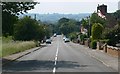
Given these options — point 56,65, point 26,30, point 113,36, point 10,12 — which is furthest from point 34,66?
point 26,30

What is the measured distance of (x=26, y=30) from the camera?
82812 mm

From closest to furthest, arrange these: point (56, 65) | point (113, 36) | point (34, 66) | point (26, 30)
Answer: point (34, 66) < point (56, 65) < point (113, 36) < point (26, 30)

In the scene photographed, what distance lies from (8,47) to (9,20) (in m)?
13.2

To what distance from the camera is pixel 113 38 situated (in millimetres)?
54531

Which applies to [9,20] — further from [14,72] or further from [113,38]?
[113,38]

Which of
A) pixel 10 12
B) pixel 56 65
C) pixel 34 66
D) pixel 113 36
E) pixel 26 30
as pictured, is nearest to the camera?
pixel 34 66

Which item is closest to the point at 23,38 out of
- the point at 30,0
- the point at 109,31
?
the point at 109,31

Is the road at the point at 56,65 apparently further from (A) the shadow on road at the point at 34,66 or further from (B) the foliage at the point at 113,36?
(B) the foliage at the point at 113,36

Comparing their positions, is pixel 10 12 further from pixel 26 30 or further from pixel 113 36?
pixel 26 30

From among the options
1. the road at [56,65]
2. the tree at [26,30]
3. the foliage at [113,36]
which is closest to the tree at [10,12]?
the road at [56,65]

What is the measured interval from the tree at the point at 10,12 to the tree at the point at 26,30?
46.9 m

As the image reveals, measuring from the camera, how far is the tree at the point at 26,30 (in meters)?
82.8

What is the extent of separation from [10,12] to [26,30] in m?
48.7

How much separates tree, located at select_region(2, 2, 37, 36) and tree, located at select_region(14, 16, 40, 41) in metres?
46.9
